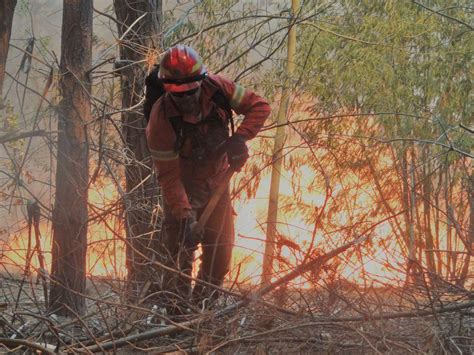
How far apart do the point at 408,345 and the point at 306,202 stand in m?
7.63

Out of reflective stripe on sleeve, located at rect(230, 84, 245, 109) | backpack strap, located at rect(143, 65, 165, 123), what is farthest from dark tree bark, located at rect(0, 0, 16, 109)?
reflective stripe on sleeve, located at rect(230, 84, 245, 109)

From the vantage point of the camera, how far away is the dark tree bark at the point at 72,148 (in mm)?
5344

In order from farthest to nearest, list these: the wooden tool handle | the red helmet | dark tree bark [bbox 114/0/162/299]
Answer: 1. dark tree bark [bbox 114/0/162/299]
2. the wooden tool handle
3. the red helmet

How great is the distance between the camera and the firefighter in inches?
145

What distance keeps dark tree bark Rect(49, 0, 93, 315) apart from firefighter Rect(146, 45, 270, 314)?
1464 mm

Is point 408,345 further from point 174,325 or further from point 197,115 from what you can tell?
point 197,115

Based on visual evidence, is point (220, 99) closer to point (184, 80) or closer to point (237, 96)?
point (237, 96)

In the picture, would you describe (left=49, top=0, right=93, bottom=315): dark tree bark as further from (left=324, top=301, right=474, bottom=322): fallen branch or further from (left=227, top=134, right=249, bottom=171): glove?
(left=324, top=301, right=474, bottom=322): fallen branch

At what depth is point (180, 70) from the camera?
11.8ft

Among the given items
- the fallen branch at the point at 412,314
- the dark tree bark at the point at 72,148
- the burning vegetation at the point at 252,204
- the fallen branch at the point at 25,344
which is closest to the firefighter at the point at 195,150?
the burning vegetation at the point at 252,204

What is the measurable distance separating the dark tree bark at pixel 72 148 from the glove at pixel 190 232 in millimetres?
1586

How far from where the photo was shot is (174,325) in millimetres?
3525

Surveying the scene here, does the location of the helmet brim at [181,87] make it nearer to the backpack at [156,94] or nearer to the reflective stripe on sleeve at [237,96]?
the backpack at [156,94]

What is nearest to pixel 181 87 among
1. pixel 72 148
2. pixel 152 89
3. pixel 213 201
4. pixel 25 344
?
pixel 152 89
